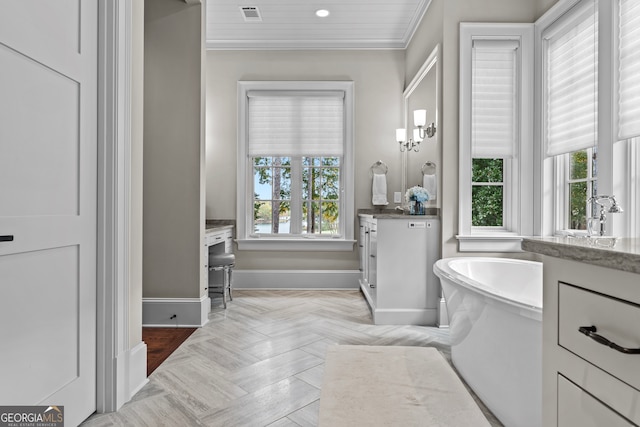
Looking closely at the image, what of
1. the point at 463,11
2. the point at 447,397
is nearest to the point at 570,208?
the point at 463,11

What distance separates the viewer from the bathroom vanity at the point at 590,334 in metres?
0.69

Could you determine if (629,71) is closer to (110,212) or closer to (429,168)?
(429,168)

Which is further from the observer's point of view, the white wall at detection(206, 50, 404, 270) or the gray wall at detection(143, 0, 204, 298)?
the white wall at detection(206, 50, 404, 270)

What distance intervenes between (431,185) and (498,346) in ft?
6.77

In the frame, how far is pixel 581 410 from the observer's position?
0.82 m

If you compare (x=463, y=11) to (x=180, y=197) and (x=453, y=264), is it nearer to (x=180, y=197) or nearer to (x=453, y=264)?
(x=453, y=264)

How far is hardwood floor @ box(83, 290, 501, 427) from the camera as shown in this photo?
1886mm

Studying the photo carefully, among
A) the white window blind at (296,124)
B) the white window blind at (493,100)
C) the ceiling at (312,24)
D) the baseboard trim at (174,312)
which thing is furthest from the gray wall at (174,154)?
the white window blind at (493,100)

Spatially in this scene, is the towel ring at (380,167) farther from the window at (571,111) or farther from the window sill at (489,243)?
the window at (571,111)

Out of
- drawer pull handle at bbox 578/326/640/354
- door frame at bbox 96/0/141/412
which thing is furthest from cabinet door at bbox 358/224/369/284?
drawer pull handle at bbox 578/326/640/354

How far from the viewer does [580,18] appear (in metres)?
2.73

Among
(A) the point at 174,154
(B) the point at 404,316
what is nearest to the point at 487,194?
(B) the point at 404,316

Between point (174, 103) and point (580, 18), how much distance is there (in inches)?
123

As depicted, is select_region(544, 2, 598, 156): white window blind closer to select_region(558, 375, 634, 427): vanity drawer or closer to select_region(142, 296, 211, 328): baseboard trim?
select_region(558, 375, 634, 427): vanity drawer
